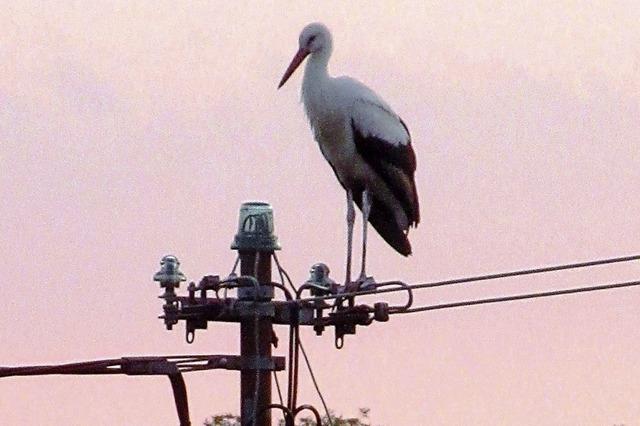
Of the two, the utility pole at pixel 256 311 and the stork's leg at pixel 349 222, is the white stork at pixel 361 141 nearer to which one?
the stork's leg at pixel 349 222

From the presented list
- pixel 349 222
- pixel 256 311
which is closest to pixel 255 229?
pixel 256 311

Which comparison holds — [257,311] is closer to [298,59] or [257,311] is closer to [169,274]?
[169,274]

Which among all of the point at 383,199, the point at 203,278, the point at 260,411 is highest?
the point at 383,199

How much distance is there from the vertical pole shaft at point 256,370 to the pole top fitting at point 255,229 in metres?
0.18

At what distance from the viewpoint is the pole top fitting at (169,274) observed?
394 inches

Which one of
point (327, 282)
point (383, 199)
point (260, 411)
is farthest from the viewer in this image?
point (383, 199)

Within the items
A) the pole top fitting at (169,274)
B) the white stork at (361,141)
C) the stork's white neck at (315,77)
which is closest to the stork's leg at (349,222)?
the white stork at (361,141)

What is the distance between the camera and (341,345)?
9.79 meters

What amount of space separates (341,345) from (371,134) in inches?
173

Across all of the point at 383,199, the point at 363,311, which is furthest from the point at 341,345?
the point at 383,199

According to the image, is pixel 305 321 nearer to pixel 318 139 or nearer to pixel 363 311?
pixel 363 311

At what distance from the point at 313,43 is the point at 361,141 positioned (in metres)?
0.79

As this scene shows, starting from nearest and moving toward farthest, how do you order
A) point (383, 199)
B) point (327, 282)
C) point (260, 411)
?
point (260, 411)
point (327, 282)
point (383, 199)

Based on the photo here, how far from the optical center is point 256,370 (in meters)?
9.44
